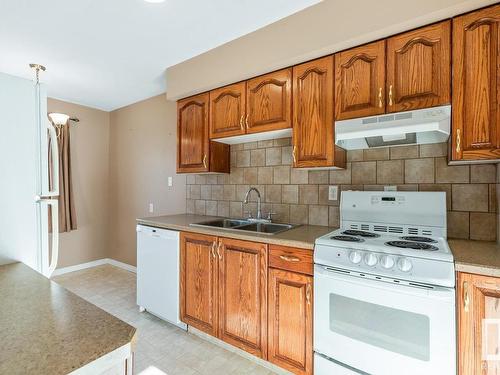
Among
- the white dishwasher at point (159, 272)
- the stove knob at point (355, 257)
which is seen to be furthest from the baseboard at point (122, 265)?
the stove knob at point (355, 257)

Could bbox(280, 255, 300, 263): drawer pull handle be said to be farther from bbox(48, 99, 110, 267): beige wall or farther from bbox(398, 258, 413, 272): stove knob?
bbox(48, 99, 110, 267): beige wall

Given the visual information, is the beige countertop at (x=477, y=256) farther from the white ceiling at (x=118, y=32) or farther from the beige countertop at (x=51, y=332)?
the white ceiling at (x=118, y=32)

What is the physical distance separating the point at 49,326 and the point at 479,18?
86.8 inches

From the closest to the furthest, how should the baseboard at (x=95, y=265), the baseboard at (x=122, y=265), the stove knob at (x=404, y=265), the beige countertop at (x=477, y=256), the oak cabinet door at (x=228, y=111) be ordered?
the beige countertop at (x=477, y=256) → the stove knob at (x=404, y=265) → the oak cabinet door at (x=228, y=111) → the baseboard at (x=95, y=265) → the baseboard at (x=122, y=265)

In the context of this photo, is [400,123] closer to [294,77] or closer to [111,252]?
[294,77]

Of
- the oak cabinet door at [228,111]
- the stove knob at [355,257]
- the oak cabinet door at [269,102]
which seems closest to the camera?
the stove knob at [355,257]

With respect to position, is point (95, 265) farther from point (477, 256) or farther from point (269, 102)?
point (477, 256)

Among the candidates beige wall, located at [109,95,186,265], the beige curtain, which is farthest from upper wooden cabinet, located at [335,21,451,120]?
the beige curtain

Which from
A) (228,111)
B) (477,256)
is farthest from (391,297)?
(228,111)

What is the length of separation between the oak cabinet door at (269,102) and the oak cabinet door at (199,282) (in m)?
0.99

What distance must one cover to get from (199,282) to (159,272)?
487 millimetres

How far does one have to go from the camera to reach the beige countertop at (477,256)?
1134 millimetres

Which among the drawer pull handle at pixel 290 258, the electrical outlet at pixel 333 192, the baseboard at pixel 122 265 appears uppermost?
the electrical outlet at pixel 333 192

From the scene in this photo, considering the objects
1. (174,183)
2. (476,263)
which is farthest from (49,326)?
(174,183)
